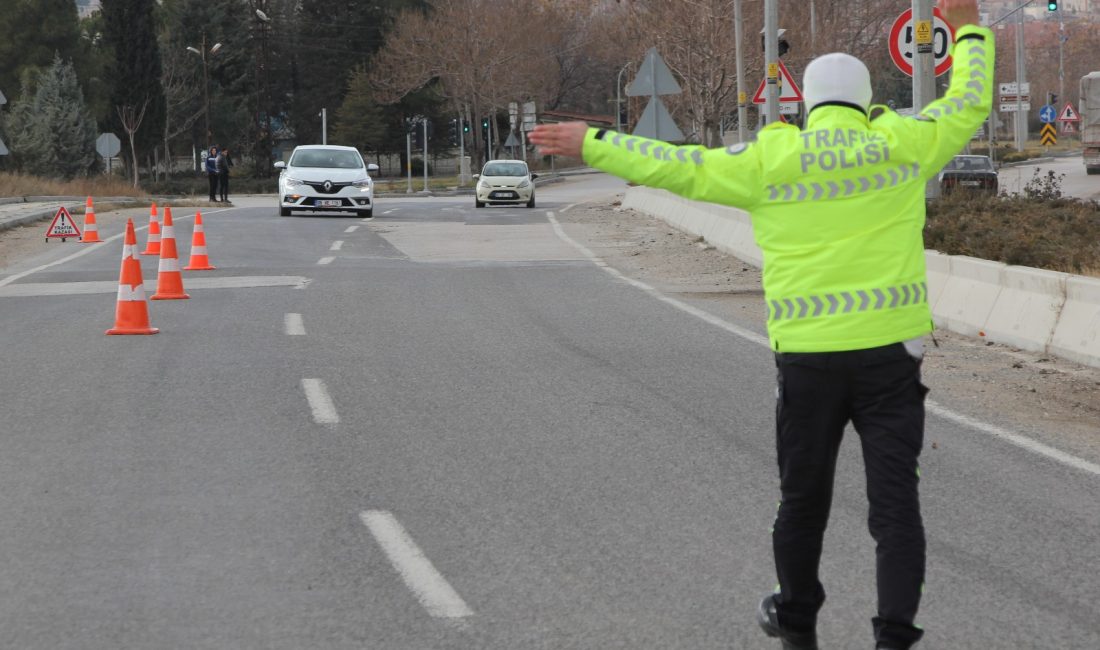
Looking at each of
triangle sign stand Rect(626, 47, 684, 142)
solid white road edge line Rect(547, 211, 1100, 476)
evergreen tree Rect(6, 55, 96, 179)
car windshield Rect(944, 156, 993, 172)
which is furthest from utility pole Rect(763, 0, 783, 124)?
evergreen tree Rect(6, 55, 96, 179)

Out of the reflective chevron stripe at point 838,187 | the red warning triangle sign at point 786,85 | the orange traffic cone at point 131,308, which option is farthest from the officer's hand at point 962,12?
the red warning triangle sign at point 786,85

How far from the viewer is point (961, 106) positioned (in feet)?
16.7

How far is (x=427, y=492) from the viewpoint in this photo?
7.83 meters

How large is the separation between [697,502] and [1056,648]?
8.04 ft

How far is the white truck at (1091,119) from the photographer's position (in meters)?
55.0

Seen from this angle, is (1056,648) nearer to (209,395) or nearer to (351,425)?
(351,425)

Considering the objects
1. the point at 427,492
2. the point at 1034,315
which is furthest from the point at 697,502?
the point at 1034,315

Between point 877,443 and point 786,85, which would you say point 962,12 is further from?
point 786,85

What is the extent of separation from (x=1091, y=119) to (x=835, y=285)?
54.4 meters

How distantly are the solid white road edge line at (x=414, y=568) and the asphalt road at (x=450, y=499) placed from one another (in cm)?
2

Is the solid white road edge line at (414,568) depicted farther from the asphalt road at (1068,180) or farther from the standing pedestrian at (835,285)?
the asphalt road at (1068,180)

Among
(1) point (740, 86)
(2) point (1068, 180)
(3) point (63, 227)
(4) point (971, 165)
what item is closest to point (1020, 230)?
(3) point (63, 227)

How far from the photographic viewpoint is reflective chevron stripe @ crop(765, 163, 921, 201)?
486 centimetres

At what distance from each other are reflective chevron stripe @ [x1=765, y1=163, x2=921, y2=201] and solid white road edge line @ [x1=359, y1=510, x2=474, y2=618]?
1.89m
